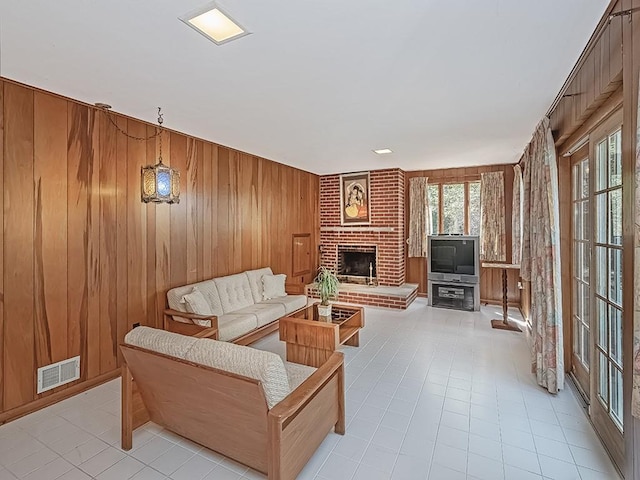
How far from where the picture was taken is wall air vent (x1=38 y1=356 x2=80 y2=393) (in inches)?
104

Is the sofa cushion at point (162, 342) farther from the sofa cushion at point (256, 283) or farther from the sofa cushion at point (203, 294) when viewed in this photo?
the sofa cushion at point (256, 283)

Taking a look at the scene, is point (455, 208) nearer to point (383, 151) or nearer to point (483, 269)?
point (483, 269)

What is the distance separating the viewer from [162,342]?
189 cm

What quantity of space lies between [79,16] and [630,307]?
3196 mm

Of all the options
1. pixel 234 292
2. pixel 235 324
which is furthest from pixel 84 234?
pixel 234 292

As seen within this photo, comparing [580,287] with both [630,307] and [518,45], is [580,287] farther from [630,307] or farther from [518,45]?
[518,45]

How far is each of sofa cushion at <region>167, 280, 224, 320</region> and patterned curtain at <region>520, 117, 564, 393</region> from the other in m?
3.31

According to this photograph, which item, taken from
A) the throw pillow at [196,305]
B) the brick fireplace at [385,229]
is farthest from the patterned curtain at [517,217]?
the throw pillow at [196,305]

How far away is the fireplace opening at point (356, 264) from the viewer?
21.5 feet

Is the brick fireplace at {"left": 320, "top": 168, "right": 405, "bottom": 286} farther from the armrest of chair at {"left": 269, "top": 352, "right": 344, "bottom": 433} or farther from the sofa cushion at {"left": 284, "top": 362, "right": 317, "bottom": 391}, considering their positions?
the armrest of chair at {"left": 269, "top": 352, "right": 344, "bottom": 433}

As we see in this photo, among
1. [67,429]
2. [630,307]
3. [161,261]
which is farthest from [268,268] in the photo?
[630,307]

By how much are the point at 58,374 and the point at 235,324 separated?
152 centimetres

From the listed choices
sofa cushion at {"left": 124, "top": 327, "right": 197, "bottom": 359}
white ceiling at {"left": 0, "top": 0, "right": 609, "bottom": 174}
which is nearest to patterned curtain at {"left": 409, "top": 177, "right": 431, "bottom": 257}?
white ceiling at {"left": 0, "top": 0, "right": 609, "bottom": 174}

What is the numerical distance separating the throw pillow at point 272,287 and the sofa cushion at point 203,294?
875 millimetres
